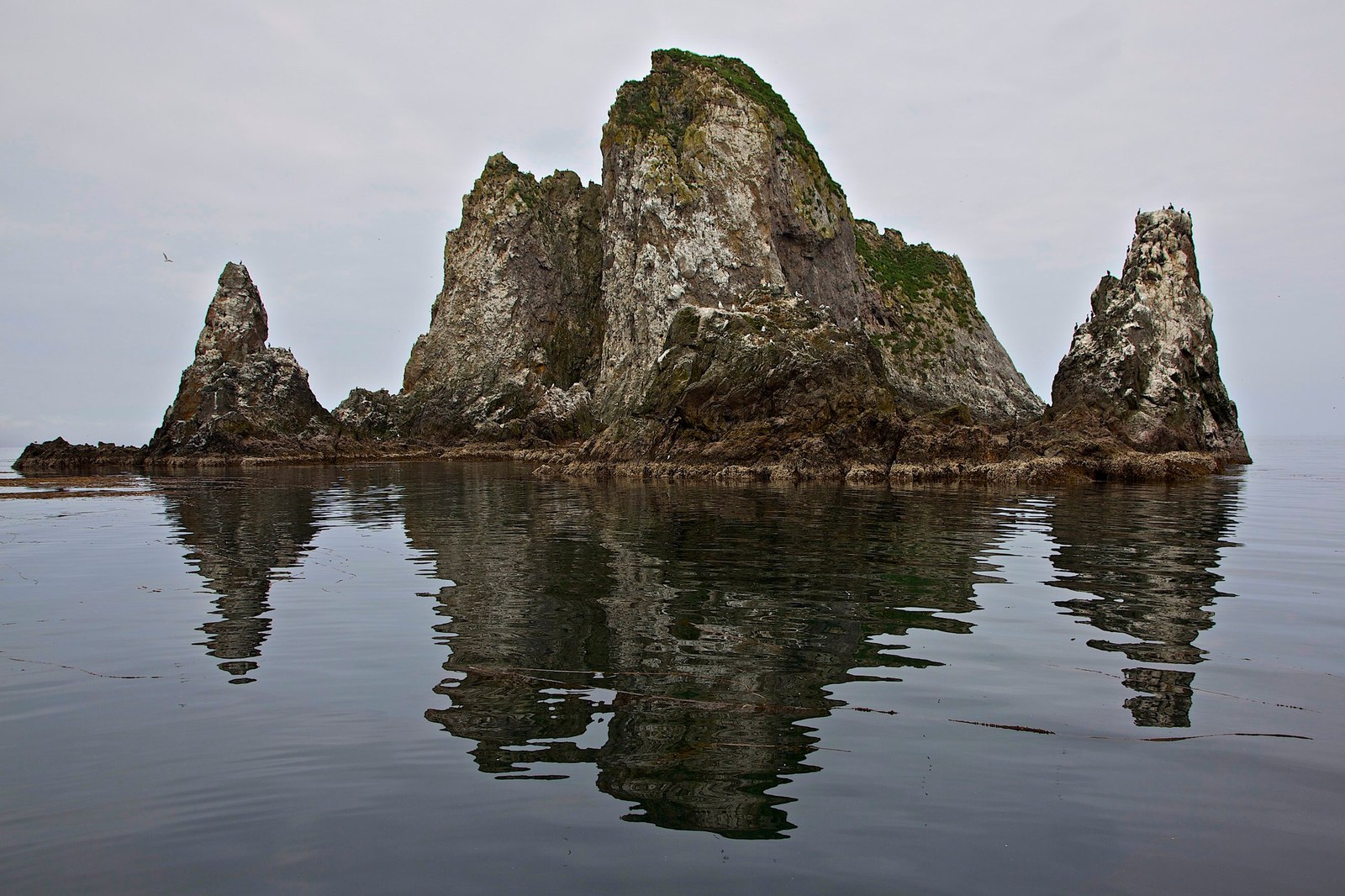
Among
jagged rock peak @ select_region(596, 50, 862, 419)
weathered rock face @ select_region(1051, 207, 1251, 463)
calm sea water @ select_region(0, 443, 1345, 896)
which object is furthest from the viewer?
jagged rock peak @ select_region(596, 50, 862, 419)

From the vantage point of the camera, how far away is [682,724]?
20.8 ft

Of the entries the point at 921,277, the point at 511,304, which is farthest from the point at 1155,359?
the point at 511,304

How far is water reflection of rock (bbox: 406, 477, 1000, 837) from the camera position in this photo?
5625 mm

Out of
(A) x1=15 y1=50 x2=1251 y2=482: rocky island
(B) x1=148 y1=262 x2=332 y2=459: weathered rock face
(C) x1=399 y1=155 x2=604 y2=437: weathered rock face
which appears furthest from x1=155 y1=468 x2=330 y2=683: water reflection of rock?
(C) x1=399 y1=155 x2=604 y2=437: weathered rock face

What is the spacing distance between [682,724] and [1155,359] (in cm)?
4526

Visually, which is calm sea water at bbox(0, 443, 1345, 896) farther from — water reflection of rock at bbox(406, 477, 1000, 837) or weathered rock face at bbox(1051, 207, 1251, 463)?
weathered rock face at bbox(1051, 207, 1251, 463)

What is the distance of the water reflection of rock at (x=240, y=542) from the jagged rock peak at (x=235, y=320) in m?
41.7

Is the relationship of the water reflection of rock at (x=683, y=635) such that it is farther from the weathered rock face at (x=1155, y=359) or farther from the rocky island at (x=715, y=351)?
the weathered rock face at (x=1155, y=359)

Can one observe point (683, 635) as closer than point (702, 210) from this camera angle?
Yes

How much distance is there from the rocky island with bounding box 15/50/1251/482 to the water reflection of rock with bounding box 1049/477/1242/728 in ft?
38.4

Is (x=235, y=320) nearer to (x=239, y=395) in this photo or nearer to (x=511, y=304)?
(x=239, y=395)

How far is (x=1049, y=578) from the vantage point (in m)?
12.7

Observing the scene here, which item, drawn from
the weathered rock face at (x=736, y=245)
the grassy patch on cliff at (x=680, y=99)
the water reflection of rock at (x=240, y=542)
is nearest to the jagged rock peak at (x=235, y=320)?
the weathered rock face at (x=736, y=245)

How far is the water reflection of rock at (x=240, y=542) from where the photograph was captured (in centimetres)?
963
